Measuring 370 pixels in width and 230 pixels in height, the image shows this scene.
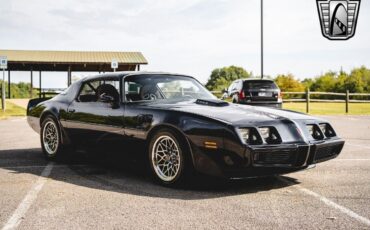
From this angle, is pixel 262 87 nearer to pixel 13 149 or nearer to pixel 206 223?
pixel 13 149

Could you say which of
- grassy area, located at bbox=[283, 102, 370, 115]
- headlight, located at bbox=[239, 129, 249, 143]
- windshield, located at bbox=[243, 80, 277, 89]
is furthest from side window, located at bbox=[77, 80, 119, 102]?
grassy area, located at bbox=[283, 102, 370, 115]

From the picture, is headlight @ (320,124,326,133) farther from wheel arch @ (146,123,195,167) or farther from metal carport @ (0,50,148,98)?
metal carport @ (0,50,148,98)

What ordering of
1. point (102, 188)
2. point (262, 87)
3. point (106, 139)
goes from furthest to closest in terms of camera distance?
1. point (262, 87)
2. point (106, 139)
3. point (102, 188)

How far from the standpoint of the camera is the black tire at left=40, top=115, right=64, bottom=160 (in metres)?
6.58

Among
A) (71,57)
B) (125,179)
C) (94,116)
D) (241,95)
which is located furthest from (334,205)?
(71,57)

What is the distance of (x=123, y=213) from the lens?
378 centimetres

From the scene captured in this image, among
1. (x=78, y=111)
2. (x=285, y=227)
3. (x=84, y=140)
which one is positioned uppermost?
(x=78, y=111)

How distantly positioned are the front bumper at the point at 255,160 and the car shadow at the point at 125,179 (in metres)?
0.25

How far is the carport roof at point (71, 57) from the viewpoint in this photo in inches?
1176

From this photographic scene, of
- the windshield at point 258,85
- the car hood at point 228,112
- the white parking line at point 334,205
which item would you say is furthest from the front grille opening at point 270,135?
the windshield at point 258,85

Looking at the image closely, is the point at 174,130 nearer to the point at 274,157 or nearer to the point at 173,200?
the point at 173,200

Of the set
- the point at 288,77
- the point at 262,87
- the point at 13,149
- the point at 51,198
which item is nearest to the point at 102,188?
the point at 51,198

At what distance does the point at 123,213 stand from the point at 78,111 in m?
2.71

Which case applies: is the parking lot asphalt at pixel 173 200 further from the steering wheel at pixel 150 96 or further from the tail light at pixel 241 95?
the tail light at pixel 241 95
